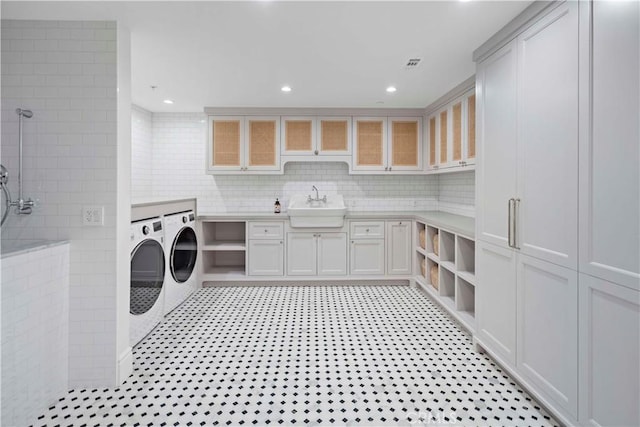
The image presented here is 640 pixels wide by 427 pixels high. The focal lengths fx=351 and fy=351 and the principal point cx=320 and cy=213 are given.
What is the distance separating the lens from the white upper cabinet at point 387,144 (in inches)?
183

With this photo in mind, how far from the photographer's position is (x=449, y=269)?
3.48m

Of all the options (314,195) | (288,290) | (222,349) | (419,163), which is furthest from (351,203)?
(222,349)

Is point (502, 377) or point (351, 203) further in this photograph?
point (351, 203)

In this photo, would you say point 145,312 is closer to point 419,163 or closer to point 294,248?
point 294,248

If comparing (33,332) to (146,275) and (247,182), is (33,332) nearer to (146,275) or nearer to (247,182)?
(146,275)

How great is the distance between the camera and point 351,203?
16.5 ft

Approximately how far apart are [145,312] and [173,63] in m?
2.09

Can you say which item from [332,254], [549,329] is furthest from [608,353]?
[332,254]

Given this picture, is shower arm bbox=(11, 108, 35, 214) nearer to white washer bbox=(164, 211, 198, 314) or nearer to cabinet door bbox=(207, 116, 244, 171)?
white washer bbox=(164, 211, 198, 314)

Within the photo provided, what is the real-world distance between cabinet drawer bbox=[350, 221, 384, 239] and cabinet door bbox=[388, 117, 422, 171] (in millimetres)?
801

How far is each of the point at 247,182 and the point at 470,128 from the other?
117 inches

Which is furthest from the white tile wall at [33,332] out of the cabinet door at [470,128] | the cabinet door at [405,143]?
the cabinet door at [405,143]

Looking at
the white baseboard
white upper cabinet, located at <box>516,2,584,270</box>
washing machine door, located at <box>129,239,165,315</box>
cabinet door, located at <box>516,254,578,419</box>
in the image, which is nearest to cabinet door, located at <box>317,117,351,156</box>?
washing machine door, located at <box>129,239,165,315</box>

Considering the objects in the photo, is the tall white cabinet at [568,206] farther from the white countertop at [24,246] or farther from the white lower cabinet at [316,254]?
the white countertop at [24,246]
